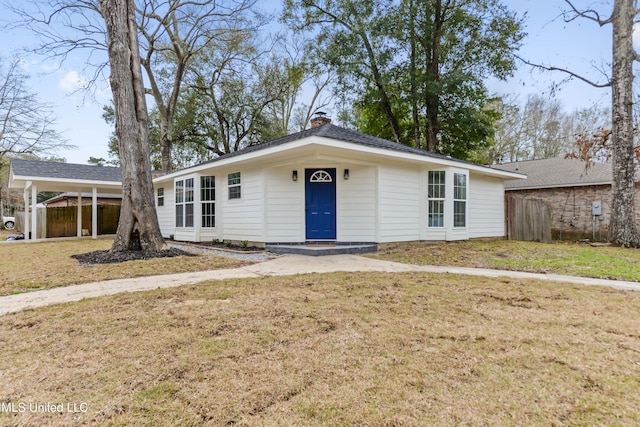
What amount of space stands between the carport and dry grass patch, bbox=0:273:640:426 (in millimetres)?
12334

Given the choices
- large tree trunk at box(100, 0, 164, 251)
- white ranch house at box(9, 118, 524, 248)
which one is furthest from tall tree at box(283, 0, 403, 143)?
large tree trunk at box(100, 0, 164, 251)

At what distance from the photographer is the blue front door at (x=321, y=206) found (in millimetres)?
9164

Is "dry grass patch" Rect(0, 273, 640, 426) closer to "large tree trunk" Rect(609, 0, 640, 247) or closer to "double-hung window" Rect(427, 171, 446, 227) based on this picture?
"double-hung window" Rect(427, 171, 446, 227)

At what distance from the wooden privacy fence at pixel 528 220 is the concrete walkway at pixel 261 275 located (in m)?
7.82

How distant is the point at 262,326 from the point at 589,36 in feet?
53.4

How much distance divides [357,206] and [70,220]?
1500cm

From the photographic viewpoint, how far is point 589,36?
12422mm

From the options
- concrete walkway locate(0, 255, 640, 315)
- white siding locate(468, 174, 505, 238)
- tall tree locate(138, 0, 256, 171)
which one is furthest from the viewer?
tall tree locate(138, 0, 256, 171)

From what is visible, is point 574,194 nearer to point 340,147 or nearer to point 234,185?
point 340,147

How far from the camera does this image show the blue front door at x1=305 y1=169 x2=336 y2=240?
9.16 meters

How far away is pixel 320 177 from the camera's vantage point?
30.1ft

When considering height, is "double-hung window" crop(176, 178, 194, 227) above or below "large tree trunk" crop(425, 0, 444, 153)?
below

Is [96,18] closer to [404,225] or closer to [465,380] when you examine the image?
[404,225]

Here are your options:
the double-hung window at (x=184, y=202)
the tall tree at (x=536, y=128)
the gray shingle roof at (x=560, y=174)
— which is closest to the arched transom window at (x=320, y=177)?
the double-hung window at (x=184, y=202)
